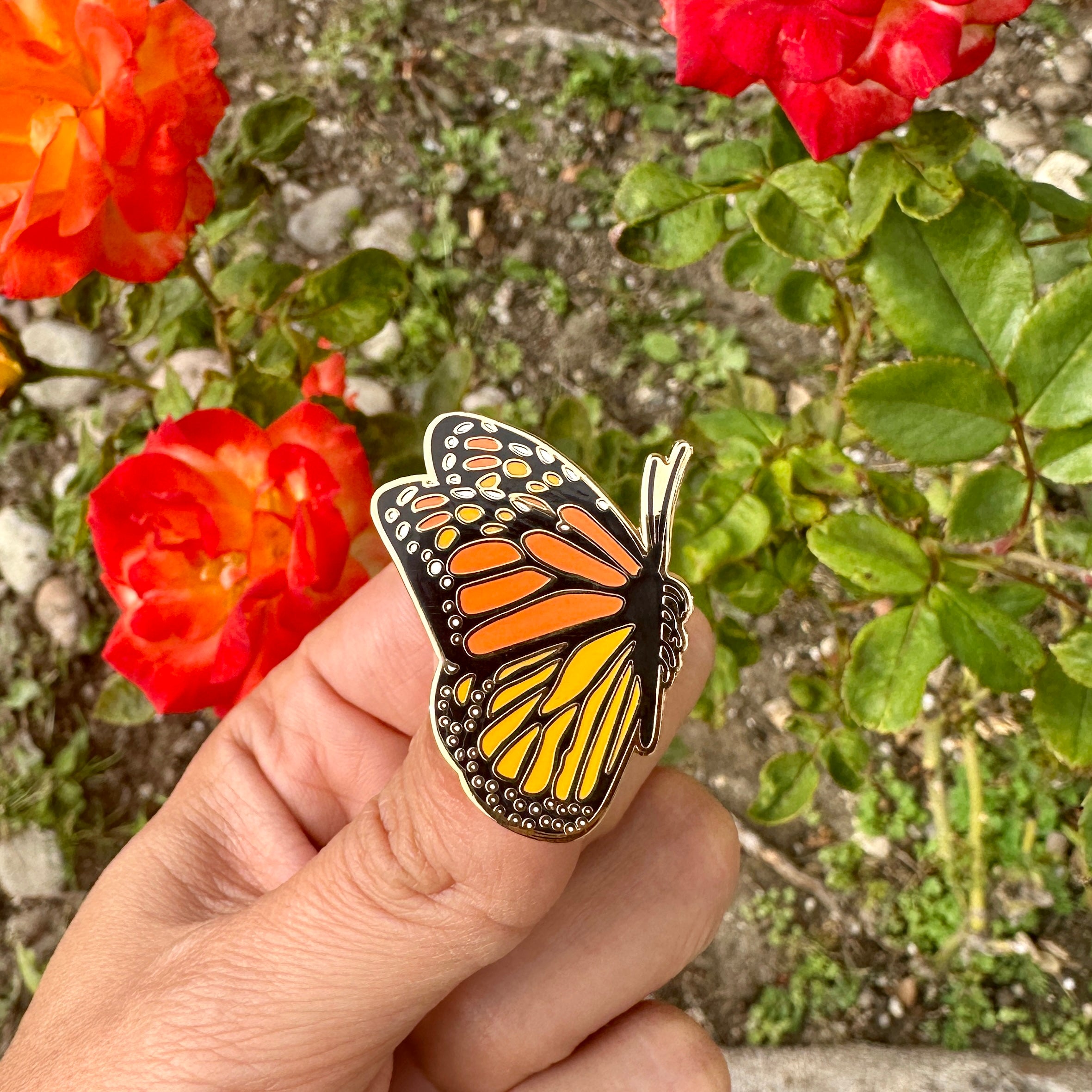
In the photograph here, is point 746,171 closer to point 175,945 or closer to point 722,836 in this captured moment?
point 722,836

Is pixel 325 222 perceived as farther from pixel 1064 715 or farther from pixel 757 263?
pixel 1064 715

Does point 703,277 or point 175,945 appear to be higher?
point 175,945

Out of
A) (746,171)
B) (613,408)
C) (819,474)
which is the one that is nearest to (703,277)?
(613,408)

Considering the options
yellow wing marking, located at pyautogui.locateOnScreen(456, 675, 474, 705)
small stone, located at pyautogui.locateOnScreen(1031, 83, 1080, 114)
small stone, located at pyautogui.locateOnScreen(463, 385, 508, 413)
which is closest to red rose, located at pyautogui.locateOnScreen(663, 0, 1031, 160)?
yellow wing marking, located at pyautogui.locateOnScreen(456, 675, 474, 705)

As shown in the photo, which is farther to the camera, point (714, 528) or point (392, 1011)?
point (714, 528)

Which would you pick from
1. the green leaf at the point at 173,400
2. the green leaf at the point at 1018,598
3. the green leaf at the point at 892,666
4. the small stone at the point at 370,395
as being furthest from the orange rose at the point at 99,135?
the small stone at the point at 370,395

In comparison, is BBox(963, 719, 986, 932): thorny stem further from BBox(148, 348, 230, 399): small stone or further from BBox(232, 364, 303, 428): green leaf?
BBox(148, 348, 230, 399): small stone
